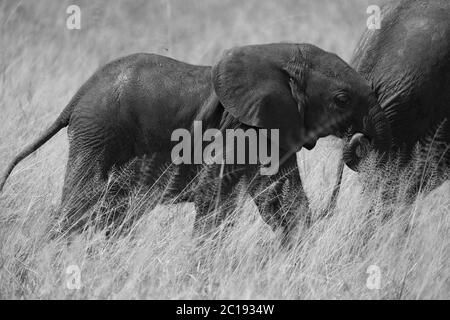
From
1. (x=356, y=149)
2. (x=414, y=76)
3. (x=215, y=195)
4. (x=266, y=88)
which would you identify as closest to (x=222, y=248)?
(x=215, y=195)

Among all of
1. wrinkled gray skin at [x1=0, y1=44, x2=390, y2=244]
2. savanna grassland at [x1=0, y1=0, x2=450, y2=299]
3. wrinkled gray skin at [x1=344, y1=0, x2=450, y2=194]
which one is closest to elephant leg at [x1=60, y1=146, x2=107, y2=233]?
wrinkled gray skin at [x1=0, y1=44, x2=390, y2=244]

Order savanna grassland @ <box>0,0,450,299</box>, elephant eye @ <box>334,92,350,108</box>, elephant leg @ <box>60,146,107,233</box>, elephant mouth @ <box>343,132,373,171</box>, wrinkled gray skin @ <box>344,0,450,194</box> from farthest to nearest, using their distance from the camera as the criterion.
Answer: wrinkled gray skin @ <box>344,0,450,194</box>, elephant mouth @ <box>343,132,373,171</box>, elephant eye @ <box>334,92,350,108</box>, elephant leg @ <box>60,146,107,233</box>, savanna grassland @ <box>0,0,450,299</box>

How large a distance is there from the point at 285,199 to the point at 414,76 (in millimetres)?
1114

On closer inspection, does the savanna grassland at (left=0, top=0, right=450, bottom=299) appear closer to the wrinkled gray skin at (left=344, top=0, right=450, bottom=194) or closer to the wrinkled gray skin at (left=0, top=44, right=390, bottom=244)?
the wrinkled gray skin at (left=0, top=44, right=390, bottom=244)

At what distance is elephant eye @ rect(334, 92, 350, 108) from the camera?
241 inches

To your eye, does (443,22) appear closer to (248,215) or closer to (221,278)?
(248,215)

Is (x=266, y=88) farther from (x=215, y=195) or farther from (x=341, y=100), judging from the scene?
(x=215, y=195)

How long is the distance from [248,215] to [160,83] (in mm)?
966

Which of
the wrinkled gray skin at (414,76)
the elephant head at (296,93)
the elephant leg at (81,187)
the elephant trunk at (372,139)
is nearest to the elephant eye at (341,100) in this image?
the elephant head at (296,93)

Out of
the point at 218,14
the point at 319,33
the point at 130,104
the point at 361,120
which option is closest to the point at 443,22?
the point at 361,120

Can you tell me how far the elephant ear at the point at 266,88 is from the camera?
19.8ft

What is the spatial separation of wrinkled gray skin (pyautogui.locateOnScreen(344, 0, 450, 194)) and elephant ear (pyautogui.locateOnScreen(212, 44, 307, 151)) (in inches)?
19.8

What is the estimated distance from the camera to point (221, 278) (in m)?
5.61

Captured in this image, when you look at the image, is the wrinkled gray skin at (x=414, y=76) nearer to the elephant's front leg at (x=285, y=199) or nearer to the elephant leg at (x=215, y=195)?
the elephant's front leg at (x=285, y=199)
